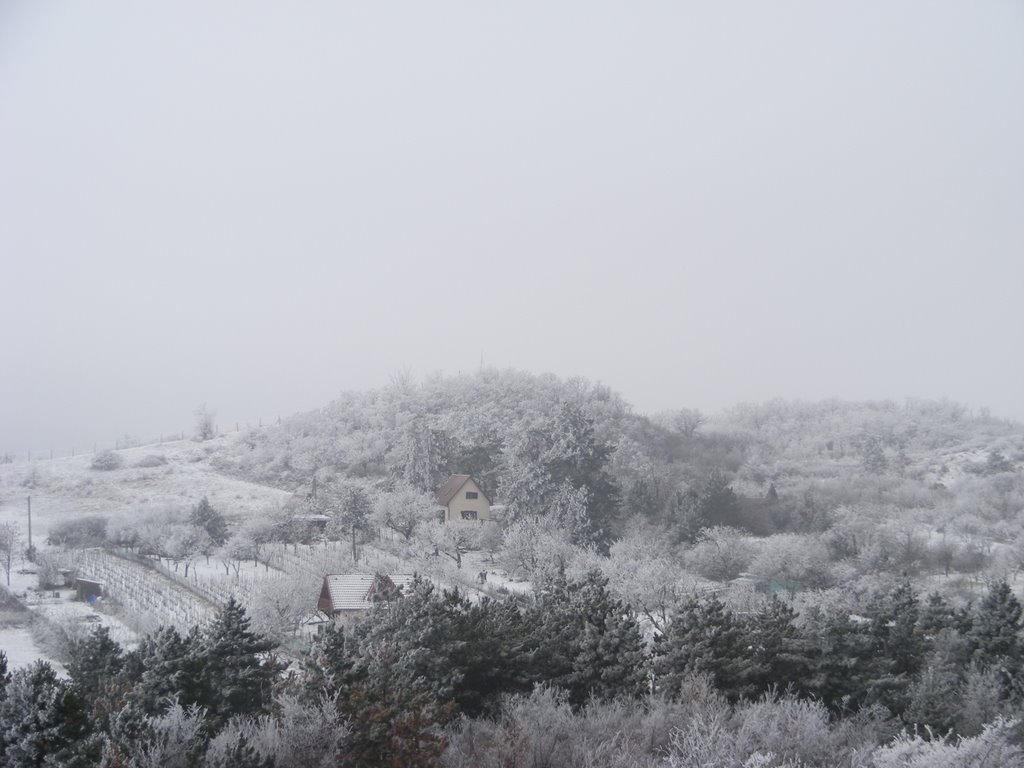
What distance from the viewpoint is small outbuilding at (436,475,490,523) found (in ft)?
108

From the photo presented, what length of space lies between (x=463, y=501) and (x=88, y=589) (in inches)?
603

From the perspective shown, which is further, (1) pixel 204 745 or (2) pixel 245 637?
(2) pixel 245 637

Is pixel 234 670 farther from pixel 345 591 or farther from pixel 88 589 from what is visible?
pixel 88 589

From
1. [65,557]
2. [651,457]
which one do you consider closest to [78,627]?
[65,557]

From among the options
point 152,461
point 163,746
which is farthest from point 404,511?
point 163,746

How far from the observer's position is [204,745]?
7188mm

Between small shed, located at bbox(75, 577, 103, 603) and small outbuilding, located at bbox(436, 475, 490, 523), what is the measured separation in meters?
13.8

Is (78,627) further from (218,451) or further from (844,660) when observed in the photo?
(218,451)

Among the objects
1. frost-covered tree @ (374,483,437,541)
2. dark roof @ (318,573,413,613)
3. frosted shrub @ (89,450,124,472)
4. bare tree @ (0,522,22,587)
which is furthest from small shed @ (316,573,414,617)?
frosted shrub @ (89,450,124,472)

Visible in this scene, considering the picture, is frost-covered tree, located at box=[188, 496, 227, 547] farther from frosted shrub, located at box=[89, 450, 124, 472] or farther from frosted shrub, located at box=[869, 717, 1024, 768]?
frosted shrub, located at box=[869, 717, 1024, 768]

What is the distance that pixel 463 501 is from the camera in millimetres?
33219

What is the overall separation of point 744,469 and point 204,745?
3805cm

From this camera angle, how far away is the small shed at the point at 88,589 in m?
21.0

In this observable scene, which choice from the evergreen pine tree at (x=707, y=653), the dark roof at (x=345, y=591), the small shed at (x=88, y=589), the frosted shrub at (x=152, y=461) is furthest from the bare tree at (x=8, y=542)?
the evergreen pine tree at (x=707, y=653)
